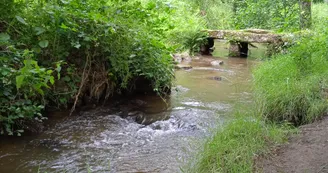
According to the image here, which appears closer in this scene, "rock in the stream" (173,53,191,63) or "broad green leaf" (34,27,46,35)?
"broad green leaf" (34,27,46,35)

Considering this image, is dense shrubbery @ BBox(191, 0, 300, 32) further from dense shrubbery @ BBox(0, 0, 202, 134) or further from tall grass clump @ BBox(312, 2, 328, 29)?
dense shrubbery @ BBox(0, 0, 202, 134)

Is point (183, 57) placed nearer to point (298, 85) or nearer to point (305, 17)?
point (305, 17)

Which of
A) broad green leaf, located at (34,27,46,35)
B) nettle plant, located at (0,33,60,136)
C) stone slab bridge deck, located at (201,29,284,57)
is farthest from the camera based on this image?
stone slab bridge deck, located at (201,29,284,57)

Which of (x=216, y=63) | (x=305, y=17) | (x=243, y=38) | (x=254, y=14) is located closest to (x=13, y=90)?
(x=216, y=63)

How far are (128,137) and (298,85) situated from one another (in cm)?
212

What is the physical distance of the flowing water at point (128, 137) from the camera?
131 inches

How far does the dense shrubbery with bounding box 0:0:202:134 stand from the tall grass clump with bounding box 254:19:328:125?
1491mm

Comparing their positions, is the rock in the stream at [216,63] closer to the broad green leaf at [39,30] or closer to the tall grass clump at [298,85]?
the tall grass clump at [298,85]

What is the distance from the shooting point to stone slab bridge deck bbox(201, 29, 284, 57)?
9.54m

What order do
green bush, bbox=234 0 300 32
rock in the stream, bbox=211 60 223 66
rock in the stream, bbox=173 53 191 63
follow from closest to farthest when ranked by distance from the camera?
rock in the stream, bbox=211 60 223 66 → rock in the stream, bbox=173 53 191 63 → green bush, bbox=234 0 300 32

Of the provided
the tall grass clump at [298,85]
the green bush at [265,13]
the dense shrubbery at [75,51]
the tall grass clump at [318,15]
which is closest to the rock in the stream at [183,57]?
the green bush at [265,13]

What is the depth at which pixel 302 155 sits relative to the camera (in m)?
2.90

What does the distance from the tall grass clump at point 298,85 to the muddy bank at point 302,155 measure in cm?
52

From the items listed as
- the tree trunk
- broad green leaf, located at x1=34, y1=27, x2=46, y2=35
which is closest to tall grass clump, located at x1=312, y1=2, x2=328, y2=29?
the tree trunk
